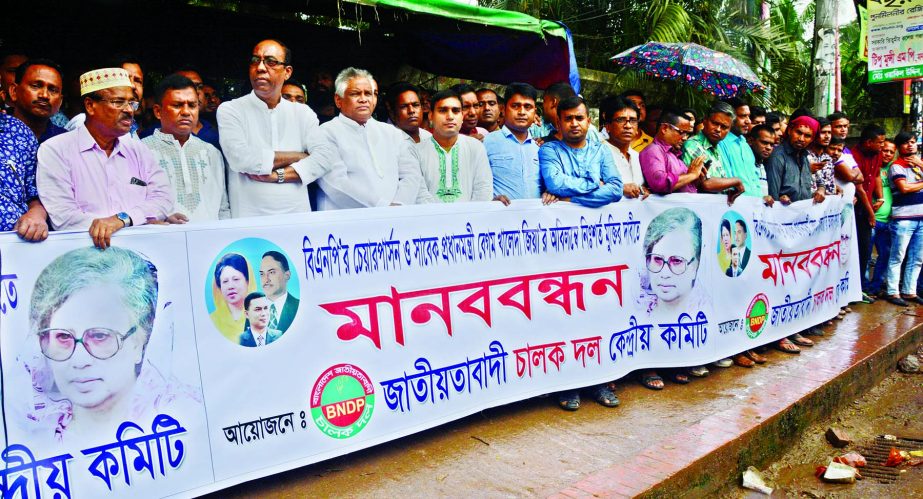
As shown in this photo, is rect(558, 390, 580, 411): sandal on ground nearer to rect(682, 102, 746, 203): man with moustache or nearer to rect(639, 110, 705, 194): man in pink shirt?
rect(639, 110, 705, 194): man in pink shirt

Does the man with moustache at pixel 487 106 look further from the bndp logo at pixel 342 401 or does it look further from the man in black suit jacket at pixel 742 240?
the bndp logo at pixel 342 401

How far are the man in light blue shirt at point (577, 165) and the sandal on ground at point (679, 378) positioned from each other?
51.8 inches

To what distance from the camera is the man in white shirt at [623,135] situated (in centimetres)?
480

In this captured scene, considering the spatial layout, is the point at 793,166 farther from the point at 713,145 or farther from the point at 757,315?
the point at 757,315

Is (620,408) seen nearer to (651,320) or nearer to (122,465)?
A: (651,320)

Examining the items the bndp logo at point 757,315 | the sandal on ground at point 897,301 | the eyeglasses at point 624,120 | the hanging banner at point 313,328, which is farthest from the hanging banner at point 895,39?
the eyeglasses at point 624,120

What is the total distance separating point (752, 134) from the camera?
19.9 feet

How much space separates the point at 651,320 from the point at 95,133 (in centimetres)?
336

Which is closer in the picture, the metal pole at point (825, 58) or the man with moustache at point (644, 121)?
the man with moustache at point (644, 121)

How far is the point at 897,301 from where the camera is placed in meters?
7.63

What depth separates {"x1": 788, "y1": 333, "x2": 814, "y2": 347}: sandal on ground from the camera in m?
5.80

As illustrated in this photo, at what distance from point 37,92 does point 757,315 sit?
4.91 meters

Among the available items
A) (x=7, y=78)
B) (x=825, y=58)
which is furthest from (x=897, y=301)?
(x=7, y=78)

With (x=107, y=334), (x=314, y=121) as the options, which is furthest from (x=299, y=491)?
(x=314, y=121)
